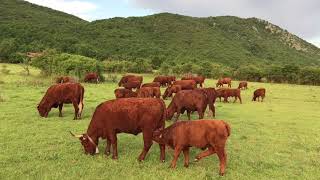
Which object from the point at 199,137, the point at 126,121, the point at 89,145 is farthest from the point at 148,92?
the point at 199,137

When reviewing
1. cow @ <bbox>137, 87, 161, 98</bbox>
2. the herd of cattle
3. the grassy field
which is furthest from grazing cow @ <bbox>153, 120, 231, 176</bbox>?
cow @ <bbox>137, 87, 161, 98</bbox>

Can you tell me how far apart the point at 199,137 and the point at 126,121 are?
2.22m

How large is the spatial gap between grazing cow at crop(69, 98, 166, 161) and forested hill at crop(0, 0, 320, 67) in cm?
5827

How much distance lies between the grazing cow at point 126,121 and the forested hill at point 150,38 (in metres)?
58.3

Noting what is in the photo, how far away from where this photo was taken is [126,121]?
1144 cm

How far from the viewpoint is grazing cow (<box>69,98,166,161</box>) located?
11.3 metres

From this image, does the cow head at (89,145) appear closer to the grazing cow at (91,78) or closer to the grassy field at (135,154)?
the grassy field at (135,154)

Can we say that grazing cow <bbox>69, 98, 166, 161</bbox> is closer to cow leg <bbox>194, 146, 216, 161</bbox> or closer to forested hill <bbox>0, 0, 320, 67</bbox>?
cow leg <bbox>194, 146, 216, 161</bbox>

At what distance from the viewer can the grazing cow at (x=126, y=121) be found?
11.3m

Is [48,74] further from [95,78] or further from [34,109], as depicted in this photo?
[34,109]

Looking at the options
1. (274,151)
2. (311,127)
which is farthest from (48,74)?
(274,151)

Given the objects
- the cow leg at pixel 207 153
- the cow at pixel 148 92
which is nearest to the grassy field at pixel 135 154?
the cow leg at pixel 207 153

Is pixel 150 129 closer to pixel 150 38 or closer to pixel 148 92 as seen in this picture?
pixel 148 92

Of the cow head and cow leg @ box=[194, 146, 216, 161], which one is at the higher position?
cow leg @ box=[194, 146, 216, 161]
